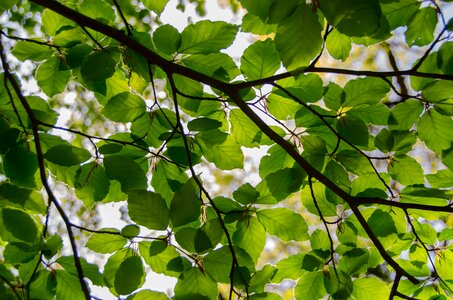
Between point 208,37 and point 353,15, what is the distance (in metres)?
0.45

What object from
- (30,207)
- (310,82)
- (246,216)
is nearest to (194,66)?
(310,82)

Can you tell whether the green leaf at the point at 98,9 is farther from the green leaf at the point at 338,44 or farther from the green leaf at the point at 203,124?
the green leaf at the point at 338,44

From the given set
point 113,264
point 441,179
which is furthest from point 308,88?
point 113,264

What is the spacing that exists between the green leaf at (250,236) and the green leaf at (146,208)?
296mm

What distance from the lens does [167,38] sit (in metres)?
1.03

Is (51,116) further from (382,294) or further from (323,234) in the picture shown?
(382,294)

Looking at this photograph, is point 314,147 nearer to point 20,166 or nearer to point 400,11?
point 400,11

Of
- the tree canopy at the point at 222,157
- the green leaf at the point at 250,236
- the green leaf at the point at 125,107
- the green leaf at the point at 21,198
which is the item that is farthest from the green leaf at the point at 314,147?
the green leaf at the point at 21,198

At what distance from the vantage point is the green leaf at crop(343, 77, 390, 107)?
3.47ft

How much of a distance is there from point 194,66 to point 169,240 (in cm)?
46

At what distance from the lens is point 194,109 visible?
1133 mm

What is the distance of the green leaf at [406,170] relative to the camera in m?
1.15

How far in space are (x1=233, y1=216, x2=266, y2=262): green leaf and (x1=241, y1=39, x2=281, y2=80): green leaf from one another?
1.22 feet

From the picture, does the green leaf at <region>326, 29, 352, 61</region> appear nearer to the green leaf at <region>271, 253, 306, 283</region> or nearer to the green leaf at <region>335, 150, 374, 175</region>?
the green leaf at <region>335, 150, 374, 175</region>
